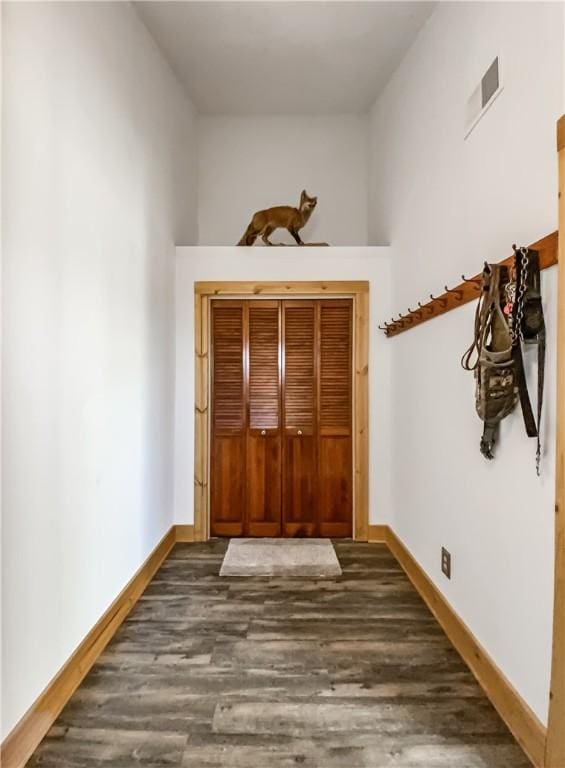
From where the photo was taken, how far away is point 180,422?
3611mm

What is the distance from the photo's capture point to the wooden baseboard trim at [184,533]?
3.59 m

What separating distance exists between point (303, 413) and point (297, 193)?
1.83 meters

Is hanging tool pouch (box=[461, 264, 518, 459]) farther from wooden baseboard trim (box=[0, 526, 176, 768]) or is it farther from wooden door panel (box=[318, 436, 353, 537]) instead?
wooden door panel (box=[318, 436, 353, 537])

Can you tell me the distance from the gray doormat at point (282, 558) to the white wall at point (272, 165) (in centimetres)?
238

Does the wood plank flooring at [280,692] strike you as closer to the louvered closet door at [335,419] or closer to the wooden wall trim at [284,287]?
Answer: the louvered closet door at [335,419]

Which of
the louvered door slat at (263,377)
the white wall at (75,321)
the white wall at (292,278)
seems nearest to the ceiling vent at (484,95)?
the white wall at (292,278)

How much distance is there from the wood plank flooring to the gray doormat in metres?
0.28

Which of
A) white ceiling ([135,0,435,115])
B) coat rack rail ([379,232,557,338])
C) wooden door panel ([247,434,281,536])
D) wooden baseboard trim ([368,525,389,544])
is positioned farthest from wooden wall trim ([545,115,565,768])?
wooden door panel ([247,434,281,536])

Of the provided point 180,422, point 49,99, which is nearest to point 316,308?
point 180,422

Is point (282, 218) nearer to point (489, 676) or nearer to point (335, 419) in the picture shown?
point (335, 419)

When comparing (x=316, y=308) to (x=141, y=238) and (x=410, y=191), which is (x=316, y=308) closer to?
(x=410, y=191)

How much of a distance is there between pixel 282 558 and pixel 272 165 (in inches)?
121

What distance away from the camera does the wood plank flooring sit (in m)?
1.60

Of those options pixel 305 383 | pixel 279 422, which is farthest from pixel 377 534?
pixel 305 383
